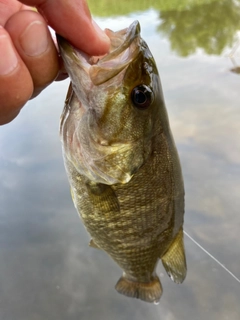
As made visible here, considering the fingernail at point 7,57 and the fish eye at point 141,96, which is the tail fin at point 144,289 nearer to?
the fish eye at point 141,96

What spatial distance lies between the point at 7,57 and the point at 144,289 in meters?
Result: 1.09

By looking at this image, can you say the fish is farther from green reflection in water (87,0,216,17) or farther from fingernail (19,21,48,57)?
green reflection in water (87,0,216,17)

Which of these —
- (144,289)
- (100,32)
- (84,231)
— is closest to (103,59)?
(100,32)

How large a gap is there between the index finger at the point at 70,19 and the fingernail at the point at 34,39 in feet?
0.11

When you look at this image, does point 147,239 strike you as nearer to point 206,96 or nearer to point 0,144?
point 0,144

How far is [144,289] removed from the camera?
1.48 meters

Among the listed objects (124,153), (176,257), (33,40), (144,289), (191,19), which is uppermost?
(33,40)

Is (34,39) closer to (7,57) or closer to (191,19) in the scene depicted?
(7,57)

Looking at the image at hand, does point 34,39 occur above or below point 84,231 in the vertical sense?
above

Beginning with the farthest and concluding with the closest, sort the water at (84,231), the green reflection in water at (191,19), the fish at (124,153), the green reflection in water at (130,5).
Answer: the green reflection in water at (130,5), the green reflection in water at (191,19), the water at (84,231), the fish at (124,153)

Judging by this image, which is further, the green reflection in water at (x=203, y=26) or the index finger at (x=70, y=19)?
the green reflection in water at (x=203, y=26)

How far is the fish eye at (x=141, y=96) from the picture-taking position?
100cm

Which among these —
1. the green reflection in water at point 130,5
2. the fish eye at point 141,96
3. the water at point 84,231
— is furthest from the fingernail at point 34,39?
the green reflection in water at point 130,5

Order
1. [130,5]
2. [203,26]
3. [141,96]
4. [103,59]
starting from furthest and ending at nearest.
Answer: [130,5] → [203,26] → [141,96] → [103,59]
